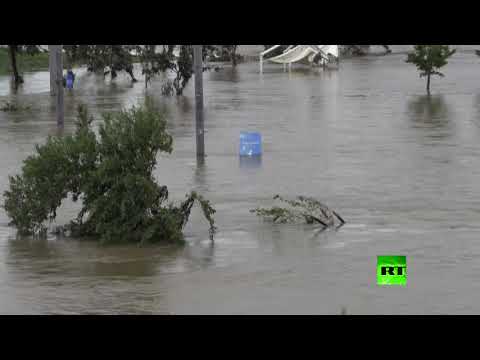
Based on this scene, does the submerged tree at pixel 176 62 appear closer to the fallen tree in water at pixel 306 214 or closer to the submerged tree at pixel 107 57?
the submerged tree at pixel 107 57

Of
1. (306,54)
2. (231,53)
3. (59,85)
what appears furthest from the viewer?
(231,53)

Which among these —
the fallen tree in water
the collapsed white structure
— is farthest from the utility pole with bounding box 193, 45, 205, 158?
the collapsed white structure

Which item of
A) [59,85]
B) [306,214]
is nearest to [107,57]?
[59,85]

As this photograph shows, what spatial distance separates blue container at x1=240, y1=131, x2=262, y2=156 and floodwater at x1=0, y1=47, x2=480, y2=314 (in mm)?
366

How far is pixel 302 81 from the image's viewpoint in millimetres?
51500

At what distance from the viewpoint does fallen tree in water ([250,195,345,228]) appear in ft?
50.6

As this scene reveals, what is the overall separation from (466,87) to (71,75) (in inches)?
752

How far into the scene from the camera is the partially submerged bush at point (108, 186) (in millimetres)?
14547

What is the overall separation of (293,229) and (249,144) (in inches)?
326

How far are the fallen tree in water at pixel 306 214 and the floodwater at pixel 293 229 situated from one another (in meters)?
0.23

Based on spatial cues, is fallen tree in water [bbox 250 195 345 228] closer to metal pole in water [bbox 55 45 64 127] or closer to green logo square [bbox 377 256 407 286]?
green logo square [bbox 377 256 407 286]

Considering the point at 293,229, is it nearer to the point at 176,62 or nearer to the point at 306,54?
the point at 176,62

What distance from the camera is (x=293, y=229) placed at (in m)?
15.4
